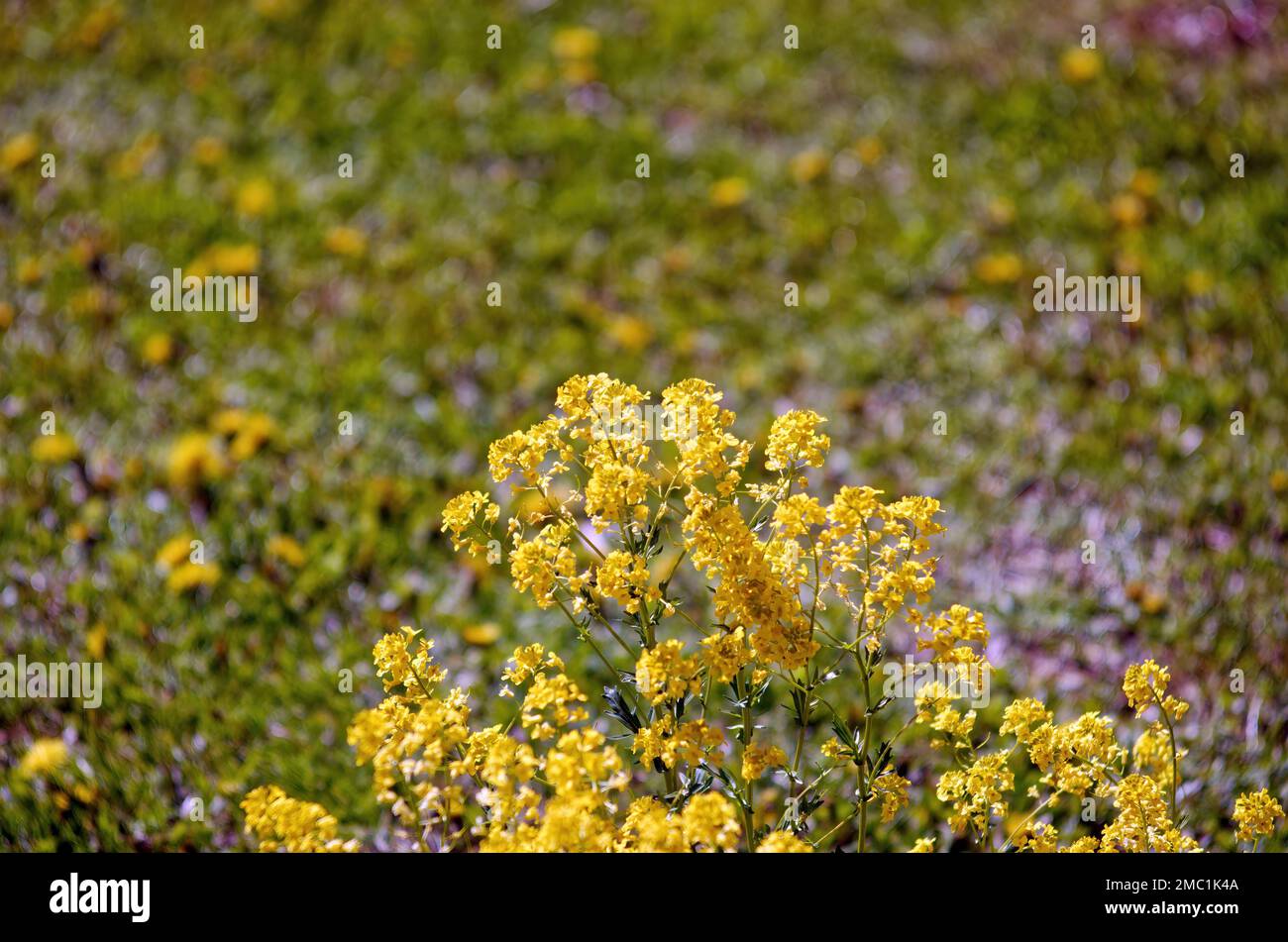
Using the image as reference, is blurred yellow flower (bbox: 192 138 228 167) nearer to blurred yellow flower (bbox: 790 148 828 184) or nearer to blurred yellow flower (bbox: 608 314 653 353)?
blurred yellow flower (bbox: 608 314 653 353)

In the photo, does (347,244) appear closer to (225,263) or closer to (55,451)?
(225,263)

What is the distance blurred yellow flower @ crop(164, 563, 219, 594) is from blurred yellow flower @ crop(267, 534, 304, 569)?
0.16 metres

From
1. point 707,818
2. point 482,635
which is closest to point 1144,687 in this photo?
point 707,818

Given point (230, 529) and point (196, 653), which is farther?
point (230, 529)

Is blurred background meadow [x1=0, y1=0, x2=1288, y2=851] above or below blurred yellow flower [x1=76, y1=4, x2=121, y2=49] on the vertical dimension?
below

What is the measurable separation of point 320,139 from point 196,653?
2.70 metres

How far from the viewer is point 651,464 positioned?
3627 mm

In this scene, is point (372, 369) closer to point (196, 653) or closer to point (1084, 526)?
point (196, 653)

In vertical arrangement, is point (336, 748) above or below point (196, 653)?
below

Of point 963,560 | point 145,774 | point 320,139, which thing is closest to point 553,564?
point 145,774

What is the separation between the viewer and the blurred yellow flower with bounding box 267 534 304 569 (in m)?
3.08

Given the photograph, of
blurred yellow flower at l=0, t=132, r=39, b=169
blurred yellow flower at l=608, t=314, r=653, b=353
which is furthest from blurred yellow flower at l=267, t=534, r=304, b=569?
blurred yellow flower at l=0, t=132, r=39, b=169

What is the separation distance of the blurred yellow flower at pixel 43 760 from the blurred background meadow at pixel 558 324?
19 mm

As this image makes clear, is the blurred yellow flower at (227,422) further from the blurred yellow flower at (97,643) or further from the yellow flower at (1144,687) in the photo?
the yellow flower at (1144,687)
